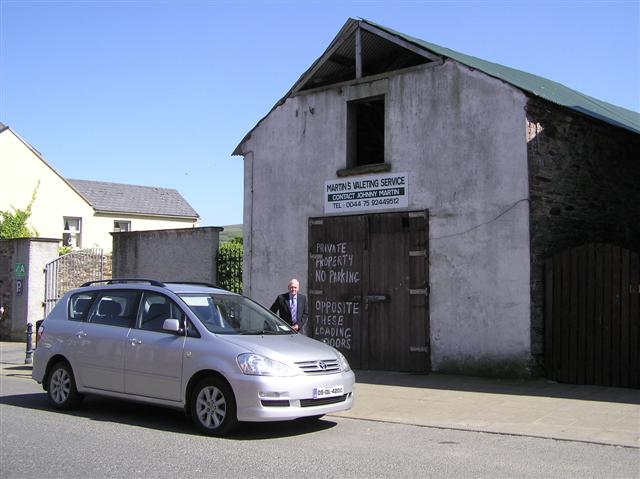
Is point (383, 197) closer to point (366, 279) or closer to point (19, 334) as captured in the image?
point (366, 279)

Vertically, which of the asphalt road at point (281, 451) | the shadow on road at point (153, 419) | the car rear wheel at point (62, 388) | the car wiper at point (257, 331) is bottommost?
the shadow on road at point (153, 419)

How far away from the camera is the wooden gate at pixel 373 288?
12781mm

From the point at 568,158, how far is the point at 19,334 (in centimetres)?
1534

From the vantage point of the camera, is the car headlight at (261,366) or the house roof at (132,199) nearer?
the car headlight at (261,366)

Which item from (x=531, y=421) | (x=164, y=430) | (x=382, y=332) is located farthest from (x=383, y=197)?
(x=164, y=430)

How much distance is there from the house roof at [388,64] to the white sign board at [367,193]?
2305 mm

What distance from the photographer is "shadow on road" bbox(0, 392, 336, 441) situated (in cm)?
790

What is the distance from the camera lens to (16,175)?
1296 inches

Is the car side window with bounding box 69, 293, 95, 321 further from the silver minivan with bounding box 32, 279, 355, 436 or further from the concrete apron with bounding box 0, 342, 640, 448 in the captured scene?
the concrete apron with bounding box 0, 342, 640, 448

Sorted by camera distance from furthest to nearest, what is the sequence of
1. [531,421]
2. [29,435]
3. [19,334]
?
[19,334] → [531,421] → [29,435]

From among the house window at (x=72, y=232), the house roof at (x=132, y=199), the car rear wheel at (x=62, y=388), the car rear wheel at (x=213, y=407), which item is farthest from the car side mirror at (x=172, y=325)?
the house roof at (x=132, y=199)

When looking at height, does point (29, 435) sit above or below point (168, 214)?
below

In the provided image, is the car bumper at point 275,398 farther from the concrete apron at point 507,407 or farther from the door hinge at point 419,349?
the door hinge at point 419,349

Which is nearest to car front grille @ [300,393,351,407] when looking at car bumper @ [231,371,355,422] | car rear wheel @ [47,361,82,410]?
car bumper @ [231,371,355,422]
